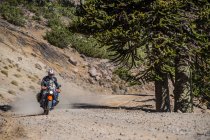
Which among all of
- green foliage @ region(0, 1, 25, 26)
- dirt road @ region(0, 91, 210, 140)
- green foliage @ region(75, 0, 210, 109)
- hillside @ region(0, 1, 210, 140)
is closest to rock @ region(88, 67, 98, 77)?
hillside @ region(0, 1, 210, 140)

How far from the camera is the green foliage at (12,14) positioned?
3969cm

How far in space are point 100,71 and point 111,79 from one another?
129 cm

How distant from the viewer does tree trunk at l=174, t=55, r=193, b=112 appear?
765 inches

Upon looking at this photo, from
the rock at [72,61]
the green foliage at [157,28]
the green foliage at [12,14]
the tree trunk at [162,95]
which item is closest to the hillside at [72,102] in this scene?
the rock at [72,61]

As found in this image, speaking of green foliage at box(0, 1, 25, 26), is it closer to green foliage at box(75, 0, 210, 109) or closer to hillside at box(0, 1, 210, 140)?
hillside at box(0, 1, 210, 140)

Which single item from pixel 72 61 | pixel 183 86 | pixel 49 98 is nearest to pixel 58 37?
pixel 72 61

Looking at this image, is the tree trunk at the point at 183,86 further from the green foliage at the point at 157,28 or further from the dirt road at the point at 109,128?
the dirt road at the point at 109,128

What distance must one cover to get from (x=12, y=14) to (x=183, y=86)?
2521 centimetres

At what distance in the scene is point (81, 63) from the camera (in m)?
39.1

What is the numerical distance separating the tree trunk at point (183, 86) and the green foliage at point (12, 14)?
2363 cm

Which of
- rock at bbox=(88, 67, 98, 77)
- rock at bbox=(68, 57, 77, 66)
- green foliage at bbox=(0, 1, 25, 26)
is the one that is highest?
green foliage at bbox=(0, 1, 25, 26)

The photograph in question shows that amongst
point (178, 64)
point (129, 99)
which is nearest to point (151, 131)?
point (178, 64)

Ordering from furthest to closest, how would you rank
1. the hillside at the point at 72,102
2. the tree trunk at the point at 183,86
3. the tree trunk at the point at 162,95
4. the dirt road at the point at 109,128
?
1. the tree trunk at the point at 162,95
2. the tree trunk at the point at 183,86
3. the hillside at the point at 72,102
4. the dirt road at the point at 109,128

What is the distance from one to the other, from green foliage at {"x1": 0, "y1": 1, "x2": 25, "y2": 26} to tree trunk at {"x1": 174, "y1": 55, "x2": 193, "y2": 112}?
77.5ft
